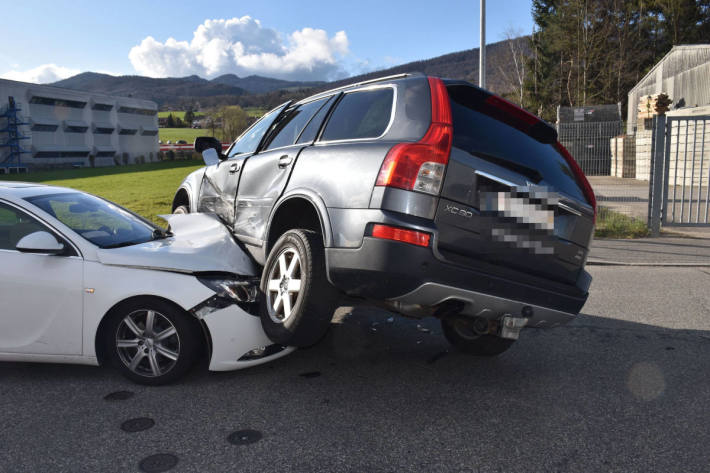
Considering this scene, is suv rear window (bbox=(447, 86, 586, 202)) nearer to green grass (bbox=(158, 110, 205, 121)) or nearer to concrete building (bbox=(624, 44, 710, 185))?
concrete building (bbox=(624, 44, 710, 185))

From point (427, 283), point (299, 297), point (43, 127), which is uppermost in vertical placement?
point (43, 127)

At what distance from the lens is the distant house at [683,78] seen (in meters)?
22.4

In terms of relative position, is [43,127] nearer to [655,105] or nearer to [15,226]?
[655,105]

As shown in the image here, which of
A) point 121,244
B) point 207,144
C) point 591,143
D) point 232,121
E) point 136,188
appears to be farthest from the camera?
point 232,121

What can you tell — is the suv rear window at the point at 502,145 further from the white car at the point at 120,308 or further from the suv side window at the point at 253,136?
the suv side window at the point at 253,136

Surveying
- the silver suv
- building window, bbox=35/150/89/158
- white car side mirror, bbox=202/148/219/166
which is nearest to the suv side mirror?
white car side mirror, bbox=202/148/219/166

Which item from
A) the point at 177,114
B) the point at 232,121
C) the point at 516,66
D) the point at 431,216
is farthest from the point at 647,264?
the point at 177,114

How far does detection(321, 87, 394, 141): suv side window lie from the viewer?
11.6ft

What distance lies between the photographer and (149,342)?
3625mm

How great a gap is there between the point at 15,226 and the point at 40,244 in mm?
Answer: 444

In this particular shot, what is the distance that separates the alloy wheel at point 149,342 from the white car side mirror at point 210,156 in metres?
2.74

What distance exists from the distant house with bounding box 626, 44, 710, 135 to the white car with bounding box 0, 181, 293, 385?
73.0ft

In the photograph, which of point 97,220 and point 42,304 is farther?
point 97,220

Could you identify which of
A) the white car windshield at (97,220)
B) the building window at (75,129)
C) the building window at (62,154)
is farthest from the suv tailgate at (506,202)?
the building window at (75,129)
